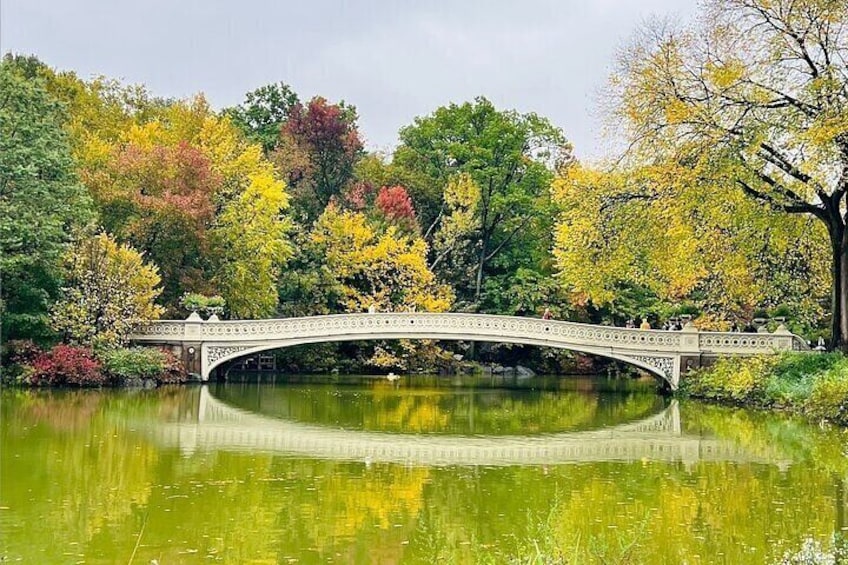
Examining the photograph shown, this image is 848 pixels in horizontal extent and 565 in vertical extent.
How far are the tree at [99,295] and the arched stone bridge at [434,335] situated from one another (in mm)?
1203

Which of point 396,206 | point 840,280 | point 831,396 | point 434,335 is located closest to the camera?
point 831,396

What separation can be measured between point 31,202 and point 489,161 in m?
17.0

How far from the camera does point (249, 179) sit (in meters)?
29.3

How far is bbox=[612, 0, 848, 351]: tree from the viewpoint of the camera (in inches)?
703

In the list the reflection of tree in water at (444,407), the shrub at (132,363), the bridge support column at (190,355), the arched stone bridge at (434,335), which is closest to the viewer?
the reflection of tree in water at (444,407)

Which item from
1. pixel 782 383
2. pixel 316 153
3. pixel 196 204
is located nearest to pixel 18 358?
pixel 196 204

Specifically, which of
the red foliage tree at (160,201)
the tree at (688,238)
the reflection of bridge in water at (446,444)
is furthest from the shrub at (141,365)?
the tree at (688,238)

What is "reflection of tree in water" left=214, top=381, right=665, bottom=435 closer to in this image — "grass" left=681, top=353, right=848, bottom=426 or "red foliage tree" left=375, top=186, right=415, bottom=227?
"grass" left=681, top=353, right=848, bottom=426

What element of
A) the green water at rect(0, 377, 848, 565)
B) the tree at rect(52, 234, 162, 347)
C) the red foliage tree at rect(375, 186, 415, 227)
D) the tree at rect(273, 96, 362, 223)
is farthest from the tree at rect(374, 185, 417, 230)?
the green water at rect(0, 377, 848, 565)

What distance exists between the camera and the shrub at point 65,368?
21.7m

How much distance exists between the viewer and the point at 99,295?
23141mm

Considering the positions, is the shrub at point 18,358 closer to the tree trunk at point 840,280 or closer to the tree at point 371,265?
the tree at point 371,265

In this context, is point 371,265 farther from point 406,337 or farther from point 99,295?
point 99,295

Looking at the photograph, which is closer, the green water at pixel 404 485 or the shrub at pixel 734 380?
the green water at pixel 404 485
